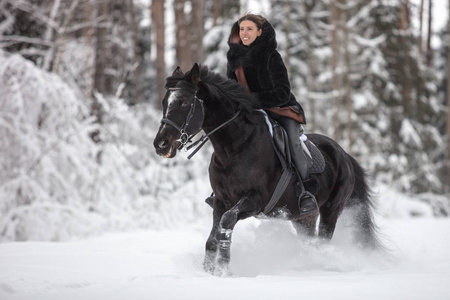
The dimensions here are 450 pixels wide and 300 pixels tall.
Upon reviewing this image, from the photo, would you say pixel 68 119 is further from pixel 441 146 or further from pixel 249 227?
pixel 441 146

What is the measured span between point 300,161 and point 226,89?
116cm

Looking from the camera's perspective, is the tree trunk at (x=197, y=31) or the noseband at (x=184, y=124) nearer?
the noseband at (x=184, y=124)

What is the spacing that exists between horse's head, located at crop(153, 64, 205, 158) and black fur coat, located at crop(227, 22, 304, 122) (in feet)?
2.90

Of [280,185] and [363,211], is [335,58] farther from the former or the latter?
[280,185]

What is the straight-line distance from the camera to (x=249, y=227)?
6.54 metres

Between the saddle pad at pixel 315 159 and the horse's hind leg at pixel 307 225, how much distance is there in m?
0.66

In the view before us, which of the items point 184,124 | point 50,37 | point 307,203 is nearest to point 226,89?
point 184,124

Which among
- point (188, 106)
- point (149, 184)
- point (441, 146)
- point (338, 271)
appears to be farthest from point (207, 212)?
point (441, 146)

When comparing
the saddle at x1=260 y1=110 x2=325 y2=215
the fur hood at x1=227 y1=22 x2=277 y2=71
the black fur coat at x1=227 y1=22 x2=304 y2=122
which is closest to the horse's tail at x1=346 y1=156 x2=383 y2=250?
the saddle at x1=260 y1=110 x2=325 y2=215

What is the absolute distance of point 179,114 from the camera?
4.81 m

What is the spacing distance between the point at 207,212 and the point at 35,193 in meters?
4.42

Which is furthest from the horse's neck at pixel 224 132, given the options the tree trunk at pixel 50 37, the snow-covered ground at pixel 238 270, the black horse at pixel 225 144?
the tree trunk at pixel 50 37

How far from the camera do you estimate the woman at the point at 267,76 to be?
5574 mm

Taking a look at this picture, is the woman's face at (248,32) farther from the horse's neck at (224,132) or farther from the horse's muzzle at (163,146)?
the horse's muzzle at (163,146)
